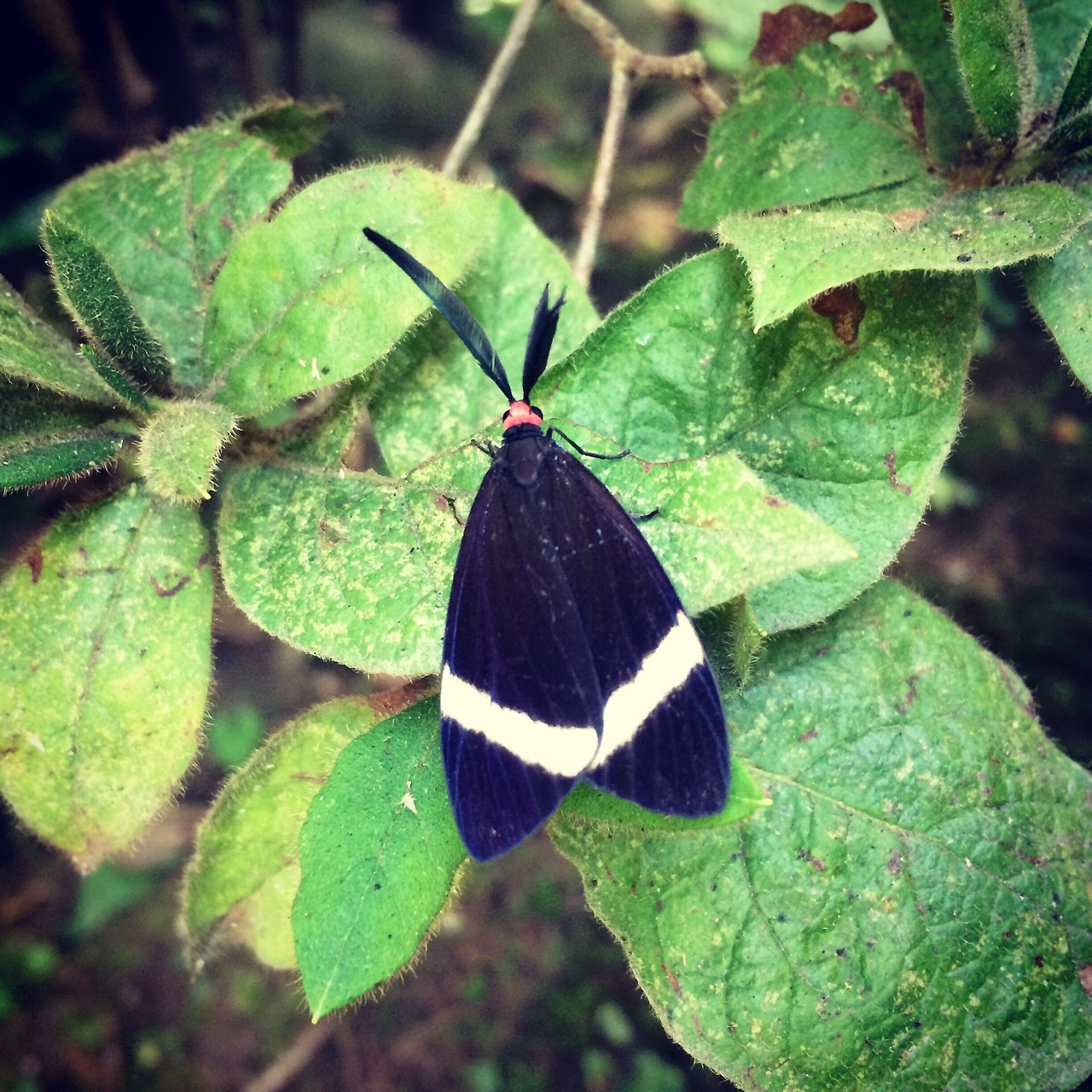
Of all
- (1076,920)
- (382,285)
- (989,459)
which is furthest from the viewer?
(989,459)

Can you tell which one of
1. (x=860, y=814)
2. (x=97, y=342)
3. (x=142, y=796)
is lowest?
(x=860, y=814)

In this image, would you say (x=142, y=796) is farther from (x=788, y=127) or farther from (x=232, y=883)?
(x=788, y=127)

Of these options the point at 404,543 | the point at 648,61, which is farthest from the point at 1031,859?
the point at 648,61

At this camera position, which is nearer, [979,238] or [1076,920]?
[979,238]

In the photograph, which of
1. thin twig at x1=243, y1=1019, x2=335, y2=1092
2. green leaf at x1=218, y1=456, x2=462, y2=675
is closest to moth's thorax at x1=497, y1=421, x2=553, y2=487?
green leaf at x1=218, y1=456, x2=462, y2=675

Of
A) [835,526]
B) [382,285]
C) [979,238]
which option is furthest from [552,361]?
[979,238]

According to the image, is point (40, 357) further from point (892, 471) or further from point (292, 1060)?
point (292, 1060)
